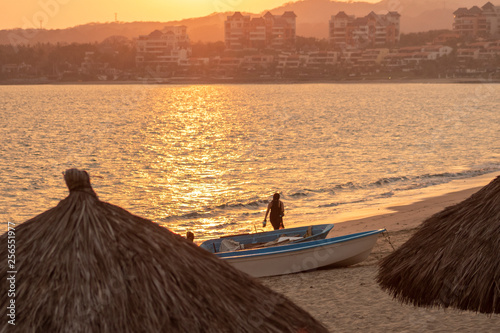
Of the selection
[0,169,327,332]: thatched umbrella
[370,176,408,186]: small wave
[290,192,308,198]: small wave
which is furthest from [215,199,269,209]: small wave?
[0,169,327,332]: thatched umbrella

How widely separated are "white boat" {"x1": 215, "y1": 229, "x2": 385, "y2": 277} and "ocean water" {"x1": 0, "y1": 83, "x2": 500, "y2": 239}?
730 centimetres

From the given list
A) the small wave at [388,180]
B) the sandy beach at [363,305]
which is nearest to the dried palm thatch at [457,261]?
the sandy beach at [363,305]

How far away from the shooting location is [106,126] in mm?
77688

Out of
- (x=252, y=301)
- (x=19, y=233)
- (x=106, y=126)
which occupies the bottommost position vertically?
(x=106, y=126)

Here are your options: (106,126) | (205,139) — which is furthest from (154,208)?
(106,126)

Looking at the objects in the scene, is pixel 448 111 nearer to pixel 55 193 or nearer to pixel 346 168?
pixel 346 168

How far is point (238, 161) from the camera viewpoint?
136 ft

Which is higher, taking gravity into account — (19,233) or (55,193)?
(19,233)

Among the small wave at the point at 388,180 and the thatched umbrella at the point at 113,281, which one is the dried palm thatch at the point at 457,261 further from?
the small wave at the point at 388,180

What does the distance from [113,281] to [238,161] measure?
36.9 m

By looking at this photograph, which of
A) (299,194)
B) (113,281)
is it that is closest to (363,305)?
(113,281)

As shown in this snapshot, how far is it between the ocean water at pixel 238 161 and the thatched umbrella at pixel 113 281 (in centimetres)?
91

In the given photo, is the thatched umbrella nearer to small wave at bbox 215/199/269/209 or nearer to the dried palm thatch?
the dried palm thatch

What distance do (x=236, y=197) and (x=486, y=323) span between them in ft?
62.2
